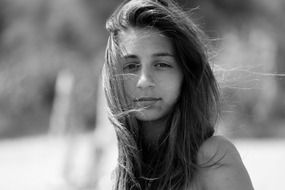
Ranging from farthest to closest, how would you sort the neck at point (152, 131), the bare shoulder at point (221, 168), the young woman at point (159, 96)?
the neck at point (152, 131) < the young woman at point (159, 96) < the bare shoulder at point (221, 168)

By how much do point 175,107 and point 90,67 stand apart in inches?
187

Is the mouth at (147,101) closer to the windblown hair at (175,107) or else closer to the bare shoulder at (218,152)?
the windblown hair at (175,107)

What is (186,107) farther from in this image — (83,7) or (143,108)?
(83,7)

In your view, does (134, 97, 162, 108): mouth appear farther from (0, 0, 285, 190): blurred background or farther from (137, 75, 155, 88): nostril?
(0, 0, 285, 190): blurred background

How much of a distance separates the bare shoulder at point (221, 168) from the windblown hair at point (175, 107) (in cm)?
7

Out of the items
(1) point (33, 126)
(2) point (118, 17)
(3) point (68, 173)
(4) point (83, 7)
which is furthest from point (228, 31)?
(1) point (33, 126)

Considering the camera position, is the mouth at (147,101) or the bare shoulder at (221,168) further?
the mouth at (147,101)

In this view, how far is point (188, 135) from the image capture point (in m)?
2.06

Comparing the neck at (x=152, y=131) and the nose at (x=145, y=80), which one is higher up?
the nose at (x=145, y=80)

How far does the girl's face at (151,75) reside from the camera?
210 cm

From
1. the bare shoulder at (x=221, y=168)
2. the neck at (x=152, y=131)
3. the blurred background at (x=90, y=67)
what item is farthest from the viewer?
the blurred background at (x=90, y=67)

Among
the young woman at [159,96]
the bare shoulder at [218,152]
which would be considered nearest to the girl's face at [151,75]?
the young woman at [159,96]

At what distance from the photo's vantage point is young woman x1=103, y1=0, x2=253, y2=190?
2.07 m

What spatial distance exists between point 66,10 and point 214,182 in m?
4.35
